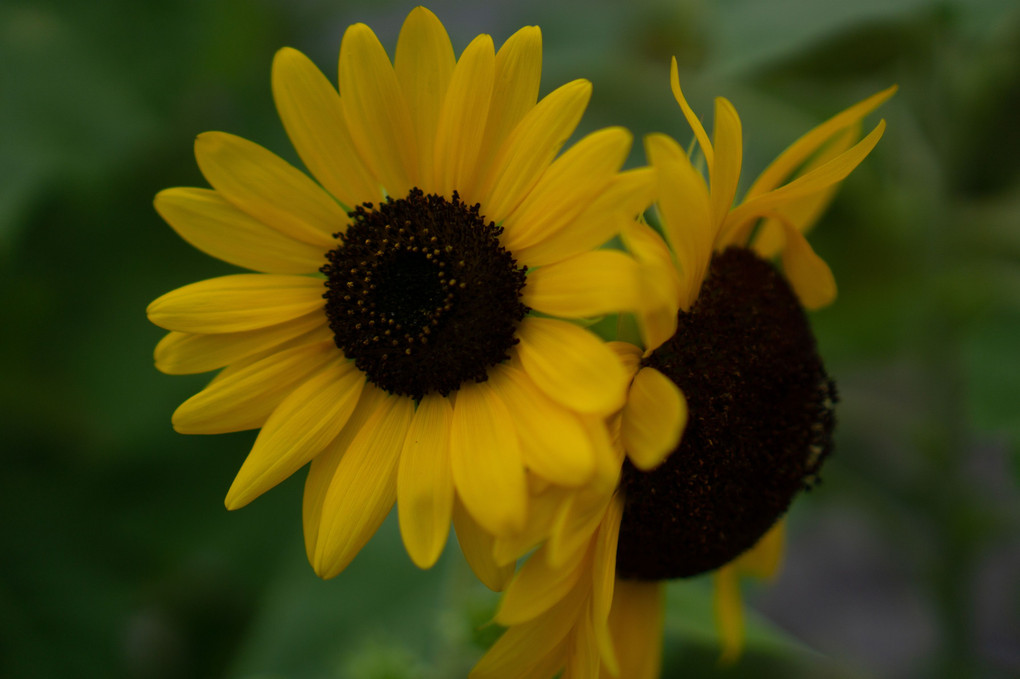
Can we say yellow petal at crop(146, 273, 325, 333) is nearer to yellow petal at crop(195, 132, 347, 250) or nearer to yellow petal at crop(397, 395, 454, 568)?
yellow petal at crop(195, 132, 347, 250)

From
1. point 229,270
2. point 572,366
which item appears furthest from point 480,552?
point 229,270

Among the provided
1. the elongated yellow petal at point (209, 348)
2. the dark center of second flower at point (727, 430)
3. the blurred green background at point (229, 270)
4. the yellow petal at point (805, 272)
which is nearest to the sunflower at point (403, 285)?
the elongated yellow petal at point (209, 348)

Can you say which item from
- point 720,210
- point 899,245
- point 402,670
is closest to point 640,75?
point 899,245

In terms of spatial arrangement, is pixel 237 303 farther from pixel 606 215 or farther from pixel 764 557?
pixel 764 557

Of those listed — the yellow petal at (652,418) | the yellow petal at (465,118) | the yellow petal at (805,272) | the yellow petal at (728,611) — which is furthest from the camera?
the yellow petal at (728,611)

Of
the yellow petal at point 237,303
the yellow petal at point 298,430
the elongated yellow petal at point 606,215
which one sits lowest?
the yellow petal at point 298,430

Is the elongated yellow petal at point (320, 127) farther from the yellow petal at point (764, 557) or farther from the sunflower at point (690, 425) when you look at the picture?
the yellow petal at point (764, 557)

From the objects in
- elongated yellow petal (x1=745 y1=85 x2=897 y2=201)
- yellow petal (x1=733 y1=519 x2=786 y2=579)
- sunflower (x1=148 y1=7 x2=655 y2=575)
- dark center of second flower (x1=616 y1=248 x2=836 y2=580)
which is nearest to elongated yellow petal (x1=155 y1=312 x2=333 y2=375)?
sunflower (x1=148 y1=7 x2=655 y2=575)

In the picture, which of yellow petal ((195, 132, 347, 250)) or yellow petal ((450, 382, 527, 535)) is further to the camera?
yellow petal ((195, 132, 347, 250))
